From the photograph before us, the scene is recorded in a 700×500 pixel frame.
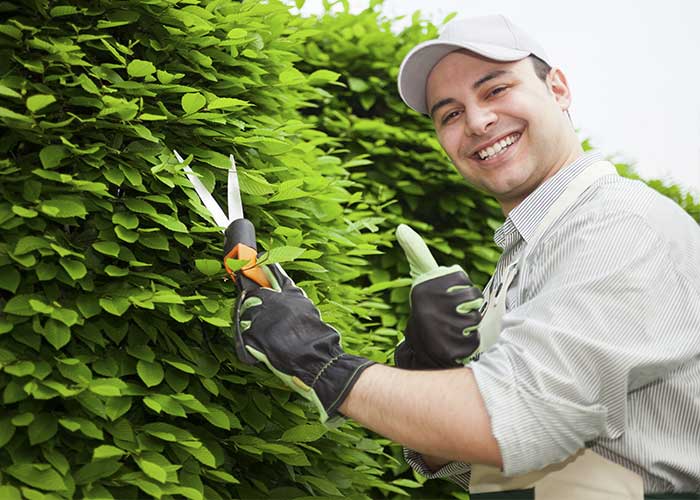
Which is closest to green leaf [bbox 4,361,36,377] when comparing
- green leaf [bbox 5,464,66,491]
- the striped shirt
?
green leaf [bbox 5,464,66,491]

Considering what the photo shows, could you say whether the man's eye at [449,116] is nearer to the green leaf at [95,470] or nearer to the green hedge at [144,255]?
the green hedge at [144,255]

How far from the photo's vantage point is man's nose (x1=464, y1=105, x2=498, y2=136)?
87.4 inches

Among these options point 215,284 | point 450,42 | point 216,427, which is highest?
point 450,42

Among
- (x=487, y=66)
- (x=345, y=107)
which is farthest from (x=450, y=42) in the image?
(x=345, y=107)

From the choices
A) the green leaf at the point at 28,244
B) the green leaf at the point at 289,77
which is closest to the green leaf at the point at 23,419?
the green leaf at the point at 28,244

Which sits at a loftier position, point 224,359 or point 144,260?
point 144,260

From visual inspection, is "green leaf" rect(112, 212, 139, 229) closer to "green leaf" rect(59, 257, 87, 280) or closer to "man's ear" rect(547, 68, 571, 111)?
"green leaf" rect(59, 257, 87, 280)

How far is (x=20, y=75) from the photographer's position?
6.78ft

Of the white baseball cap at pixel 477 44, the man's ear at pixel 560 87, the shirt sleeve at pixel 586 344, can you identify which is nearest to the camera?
the shirt sleeve at pixel 586 344

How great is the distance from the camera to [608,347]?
1589 millimetres

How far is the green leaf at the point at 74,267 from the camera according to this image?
1.93 metres

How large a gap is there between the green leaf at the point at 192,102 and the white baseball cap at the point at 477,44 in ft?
2.01

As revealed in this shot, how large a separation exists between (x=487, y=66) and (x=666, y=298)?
85cm

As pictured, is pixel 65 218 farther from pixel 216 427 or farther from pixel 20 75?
pixel 216 427
